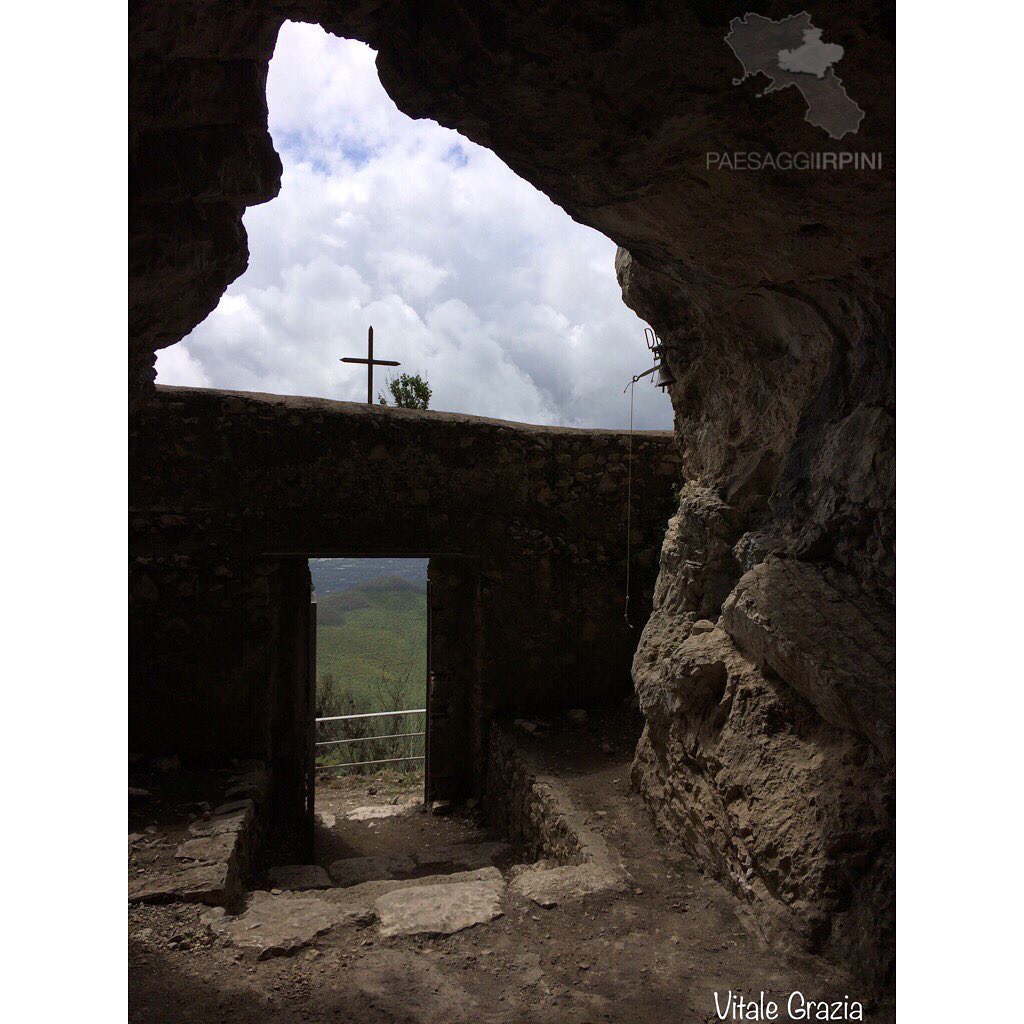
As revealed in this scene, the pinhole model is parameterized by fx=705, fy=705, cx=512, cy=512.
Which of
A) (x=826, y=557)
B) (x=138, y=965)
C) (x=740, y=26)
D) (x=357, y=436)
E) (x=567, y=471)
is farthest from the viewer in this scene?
(x=567, y=471)

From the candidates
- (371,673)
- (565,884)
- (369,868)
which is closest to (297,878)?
(369,868)

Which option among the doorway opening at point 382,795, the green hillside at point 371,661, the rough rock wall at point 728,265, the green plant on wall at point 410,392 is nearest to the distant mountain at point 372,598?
the green hillside at point 371,661

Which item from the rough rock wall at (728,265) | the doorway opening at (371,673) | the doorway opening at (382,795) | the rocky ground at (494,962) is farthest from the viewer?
the doorway opening at (371,673)

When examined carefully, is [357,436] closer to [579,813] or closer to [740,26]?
[579,813]

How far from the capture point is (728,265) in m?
2.88

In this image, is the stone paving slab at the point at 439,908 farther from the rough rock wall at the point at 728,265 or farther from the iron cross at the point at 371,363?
the iron cross at the point at 371,363

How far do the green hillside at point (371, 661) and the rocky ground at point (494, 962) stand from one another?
5745 mm

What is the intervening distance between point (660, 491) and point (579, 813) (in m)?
2.98

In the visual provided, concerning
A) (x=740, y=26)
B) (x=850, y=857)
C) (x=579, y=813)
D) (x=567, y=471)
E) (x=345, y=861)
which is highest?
(x=740, y=26)

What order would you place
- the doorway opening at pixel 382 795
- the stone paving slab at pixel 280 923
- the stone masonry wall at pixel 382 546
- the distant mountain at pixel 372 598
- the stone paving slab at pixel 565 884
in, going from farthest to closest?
the distant mountain at pixel 372 598 < the stone masonry wall at pixel 382 546 < the doorway opening at pixel 382 795 < the stone paving slab at pixel 565 884 < the stone paving slab at pixel 280 923

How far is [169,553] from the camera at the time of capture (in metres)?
4.91

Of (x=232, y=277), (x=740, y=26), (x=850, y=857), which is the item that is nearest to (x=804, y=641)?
(x=850, y=857)

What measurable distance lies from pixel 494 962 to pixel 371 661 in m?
14.6

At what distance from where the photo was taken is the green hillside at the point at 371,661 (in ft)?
30.9
